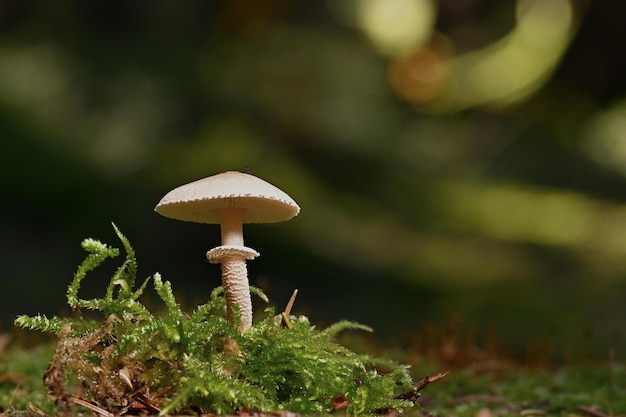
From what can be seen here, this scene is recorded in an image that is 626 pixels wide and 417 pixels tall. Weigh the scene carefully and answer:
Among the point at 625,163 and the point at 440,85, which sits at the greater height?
the point at 440,85

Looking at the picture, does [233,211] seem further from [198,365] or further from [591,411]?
[591,411]

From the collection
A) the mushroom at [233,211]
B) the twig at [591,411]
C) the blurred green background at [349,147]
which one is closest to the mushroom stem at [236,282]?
the mushroom at [233,211]

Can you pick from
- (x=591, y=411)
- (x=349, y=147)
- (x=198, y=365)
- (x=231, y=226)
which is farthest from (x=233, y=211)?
(x=349, y=147)

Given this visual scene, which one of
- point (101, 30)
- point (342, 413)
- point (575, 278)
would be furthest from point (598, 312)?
point (101, 30)

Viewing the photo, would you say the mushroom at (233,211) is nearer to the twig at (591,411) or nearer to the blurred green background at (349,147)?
the twig at (591,411)

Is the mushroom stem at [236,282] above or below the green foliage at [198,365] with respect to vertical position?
above

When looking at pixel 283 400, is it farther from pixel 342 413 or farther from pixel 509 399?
pixel 509 399
